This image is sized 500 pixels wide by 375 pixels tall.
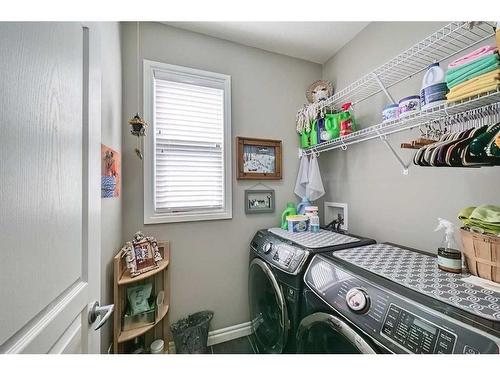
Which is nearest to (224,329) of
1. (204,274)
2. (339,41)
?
(204,274)

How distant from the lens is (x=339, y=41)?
185 centimetres

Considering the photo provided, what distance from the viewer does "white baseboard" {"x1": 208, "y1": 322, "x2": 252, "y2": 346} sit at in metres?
1.77

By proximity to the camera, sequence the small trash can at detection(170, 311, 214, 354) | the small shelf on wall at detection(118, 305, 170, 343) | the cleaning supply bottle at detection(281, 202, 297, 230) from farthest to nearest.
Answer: the cleaning supply bottle at detection(281, 202, 297, 230)
the small trash can at detection(170, 311, 214, 354)
the small shelf on wall at detection(118, 305, 170, 343)

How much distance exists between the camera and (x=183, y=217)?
1.70 metres

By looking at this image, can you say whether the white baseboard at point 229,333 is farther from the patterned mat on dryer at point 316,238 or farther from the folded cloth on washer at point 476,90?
the folded cloth on washer at point 476,90

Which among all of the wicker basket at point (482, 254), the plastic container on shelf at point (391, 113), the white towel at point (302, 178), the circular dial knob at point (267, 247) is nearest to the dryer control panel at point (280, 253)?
the circular dial knob at point (267, 247)

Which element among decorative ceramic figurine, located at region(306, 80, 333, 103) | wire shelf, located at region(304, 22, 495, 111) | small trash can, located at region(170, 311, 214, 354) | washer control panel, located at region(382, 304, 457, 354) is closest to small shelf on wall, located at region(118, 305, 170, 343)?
small trash can, located at region(170, 311, 214, 354)

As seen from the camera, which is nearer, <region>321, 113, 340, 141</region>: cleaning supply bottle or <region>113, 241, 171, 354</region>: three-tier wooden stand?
<region>113, 241, 171, 354</region>: three-tier wooden stand

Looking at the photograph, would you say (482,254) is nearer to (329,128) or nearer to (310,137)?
(329,128)

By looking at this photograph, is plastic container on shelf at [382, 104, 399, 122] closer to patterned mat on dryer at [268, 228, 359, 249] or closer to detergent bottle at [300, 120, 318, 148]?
detergent bottle at [300, 120, 318, 148]

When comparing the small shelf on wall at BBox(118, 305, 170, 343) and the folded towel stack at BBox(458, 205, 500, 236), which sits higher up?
the folded towel stack at BBox(458, 205, 500, 236)

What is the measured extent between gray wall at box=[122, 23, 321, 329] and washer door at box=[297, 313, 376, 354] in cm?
91

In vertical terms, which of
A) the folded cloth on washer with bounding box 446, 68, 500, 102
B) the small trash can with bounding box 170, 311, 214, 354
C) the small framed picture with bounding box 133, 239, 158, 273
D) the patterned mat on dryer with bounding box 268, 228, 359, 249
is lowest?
the small trash can with bounding box 170, 311, 214, 354

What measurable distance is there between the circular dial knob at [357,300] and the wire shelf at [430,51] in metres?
1.19
